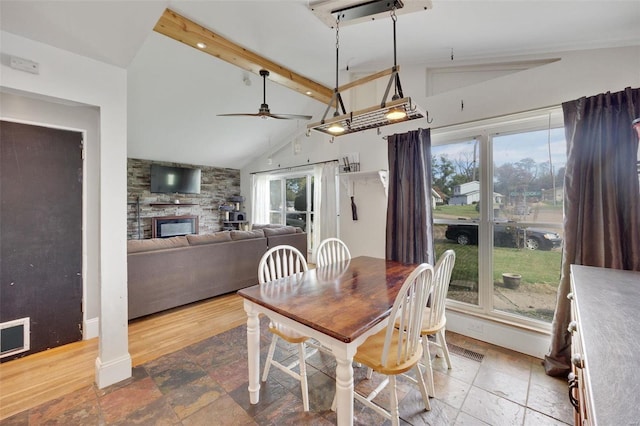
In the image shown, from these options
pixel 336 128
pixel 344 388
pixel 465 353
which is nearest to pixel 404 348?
pixel 344 388

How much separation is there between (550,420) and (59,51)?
3803mm

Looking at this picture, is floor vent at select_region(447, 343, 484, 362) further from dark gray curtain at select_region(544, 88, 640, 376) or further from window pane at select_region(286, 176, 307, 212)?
window pane at select_region(286, 176, 307, 212)

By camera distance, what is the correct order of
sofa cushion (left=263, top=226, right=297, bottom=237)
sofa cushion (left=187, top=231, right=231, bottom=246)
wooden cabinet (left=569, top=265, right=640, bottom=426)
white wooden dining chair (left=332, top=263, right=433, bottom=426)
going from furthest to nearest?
sofa cushion (left=263, top=226, right=297, bottom=237) → sofa cushion (left=187, top=231, right=231, bottom=246) → white wooden dining chair (left=332, top=263, right=433, bottom=426) → wooden cabinet (left=569, top=265, right=640, bottom=426)

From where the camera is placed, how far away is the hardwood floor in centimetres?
183

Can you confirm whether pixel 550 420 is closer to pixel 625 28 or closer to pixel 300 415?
pixel 300 415

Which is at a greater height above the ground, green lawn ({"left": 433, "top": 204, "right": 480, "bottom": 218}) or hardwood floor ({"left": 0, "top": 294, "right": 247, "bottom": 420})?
green lawn ({"left": 433, "top": 204, "right": 480, "bottom": 218})

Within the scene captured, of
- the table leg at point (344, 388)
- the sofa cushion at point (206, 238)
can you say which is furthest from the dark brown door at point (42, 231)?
the table leg at point (344, 388)

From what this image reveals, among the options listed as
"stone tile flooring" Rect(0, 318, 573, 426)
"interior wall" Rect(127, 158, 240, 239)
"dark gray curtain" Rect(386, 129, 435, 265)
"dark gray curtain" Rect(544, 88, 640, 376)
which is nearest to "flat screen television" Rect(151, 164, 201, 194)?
"interior wall" Rect(127, 158, 240, 239)

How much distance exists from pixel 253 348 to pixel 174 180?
5962 mm

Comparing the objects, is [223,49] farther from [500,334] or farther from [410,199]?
[500,334]

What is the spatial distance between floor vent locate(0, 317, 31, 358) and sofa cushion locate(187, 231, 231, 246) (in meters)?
1.49

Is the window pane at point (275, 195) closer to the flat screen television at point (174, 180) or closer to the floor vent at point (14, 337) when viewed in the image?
the flat screen television at point (174, 180)

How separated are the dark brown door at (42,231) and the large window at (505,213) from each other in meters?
3.55

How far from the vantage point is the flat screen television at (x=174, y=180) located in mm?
6223
